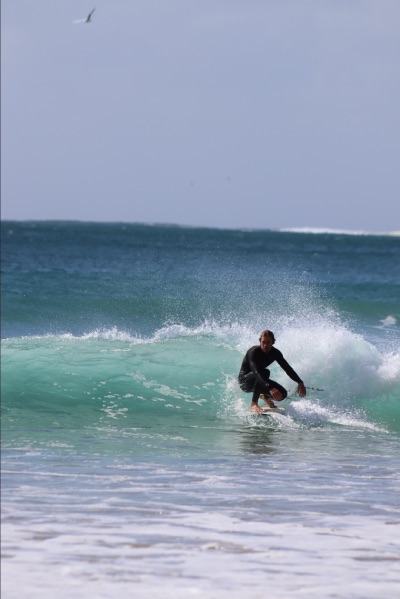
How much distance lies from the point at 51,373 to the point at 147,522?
306 inches

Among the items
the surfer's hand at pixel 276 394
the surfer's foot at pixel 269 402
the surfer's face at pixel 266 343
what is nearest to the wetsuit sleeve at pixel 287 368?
the surfer's face at pixel 266 343

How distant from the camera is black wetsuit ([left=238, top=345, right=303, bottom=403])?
12.5m

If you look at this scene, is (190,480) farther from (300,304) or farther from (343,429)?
(300,304)

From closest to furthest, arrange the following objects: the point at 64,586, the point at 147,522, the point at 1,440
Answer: the point at 64,586 → the point at 147,522 → the point at 1,440

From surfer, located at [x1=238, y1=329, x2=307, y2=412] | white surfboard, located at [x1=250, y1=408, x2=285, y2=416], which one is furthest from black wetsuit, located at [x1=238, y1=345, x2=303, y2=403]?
white surfboard, located at [x1=250, y1=408, x2=285, y2=416]

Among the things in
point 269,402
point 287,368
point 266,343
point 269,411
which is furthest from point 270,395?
point 266,343

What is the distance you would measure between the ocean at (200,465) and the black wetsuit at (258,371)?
0.38m

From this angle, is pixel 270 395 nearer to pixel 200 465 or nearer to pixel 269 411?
pixel 269 411

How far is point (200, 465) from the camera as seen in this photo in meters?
9.12

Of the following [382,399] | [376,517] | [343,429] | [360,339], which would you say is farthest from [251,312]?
[376,517]

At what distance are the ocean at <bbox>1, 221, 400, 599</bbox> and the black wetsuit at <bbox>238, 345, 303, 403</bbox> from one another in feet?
1.25

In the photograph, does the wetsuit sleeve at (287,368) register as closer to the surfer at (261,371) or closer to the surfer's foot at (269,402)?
the surfer at (261,371)

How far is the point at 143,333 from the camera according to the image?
73.3 ft

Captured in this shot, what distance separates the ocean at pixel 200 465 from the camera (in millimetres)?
6055
